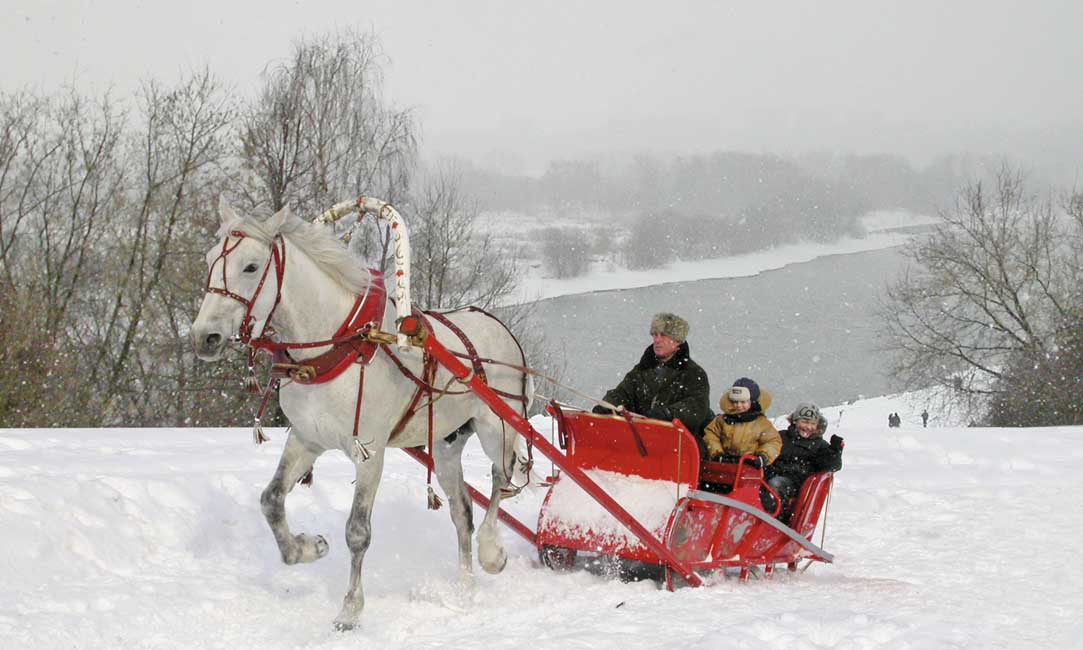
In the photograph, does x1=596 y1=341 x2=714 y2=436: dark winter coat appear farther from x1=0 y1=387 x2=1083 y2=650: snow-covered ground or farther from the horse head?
the horse head

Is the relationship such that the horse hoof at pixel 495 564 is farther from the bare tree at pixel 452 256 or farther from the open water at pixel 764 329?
the open water at pixel 764 329

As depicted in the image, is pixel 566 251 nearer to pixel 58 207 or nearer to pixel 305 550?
pixel 58 207

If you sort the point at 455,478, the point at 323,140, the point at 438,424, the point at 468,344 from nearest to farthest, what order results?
the point at 438,424, the point at 468,344, the point at 455,478, the point at 323,140

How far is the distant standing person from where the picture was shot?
6523 millimetres

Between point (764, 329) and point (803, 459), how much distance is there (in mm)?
56482

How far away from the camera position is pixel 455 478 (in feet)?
21.2

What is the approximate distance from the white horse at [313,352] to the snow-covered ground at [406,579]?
0.52 meters

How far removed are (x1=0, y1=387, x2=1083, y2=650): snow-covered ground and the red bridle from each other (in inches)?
58.8

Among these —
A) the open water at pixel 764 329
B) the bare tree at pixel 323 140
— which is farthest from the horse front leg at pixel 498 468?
the open water at pixel 764 329

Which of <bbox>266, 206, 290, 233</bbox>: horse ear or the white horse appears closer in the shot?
the white horse

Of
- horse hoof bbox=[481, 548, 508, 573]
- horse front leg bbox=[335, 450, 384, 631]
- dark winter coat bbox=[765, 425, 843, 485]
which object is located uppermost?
dark winter coat bbox=[765, 425, 843, 485]

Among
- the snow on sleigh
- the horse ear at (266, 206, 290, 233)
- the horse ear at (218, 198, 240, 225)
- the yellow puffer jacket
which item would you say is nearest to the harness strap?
the snow on sleigh

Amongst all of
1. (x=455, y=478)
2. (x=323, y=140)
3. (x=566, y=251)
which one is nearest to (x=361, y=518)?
(x=455, y=478)

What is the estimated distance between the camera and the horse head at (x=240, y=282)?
15.4 feet
